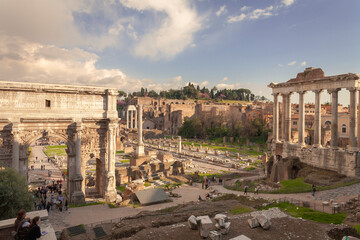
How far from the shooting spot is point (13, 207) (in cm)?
932

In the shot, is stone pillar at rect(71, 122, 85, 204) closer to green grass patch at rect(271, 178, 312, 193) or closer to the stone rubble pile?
the stone rubble pile

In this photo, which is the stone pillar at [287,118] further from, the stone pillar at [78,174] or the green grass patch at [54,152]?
the green grass patch at [54,152]

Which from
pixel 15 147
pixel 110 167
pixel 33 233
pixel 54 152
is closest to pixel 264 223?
pixel 33 233

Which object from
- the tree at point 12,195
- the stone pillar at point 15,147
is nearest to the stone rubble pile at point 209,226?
the tree at point 12,195

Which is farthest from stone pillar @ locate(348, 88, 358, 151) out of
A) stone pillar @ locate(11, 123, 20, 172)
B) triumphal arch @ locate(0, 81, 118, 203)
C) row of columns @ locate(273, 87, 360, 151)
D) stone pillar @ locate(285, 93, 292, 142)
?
stone pillar @ locate(11, 123, 20, 172)

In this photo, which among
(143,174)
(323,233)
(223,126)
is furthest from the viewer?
(223,126)

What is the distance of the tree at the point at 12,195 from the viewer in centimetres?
909

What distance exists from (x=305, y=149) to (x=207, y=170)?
10738 mm

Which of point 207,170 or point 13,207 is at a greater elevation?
point 13,207

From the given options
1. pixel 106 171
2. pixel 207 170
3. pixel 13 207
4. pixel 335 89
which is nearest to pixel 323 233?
pixel 13 207

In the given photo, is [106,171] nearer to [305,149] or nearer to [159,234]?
[159,234]

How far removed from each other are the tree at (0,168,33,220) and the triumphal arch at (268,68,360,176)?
61.7 feet

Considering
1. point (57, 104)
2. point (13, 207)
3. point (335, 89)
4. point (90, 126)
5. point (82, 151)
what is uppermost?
point (335, 89)

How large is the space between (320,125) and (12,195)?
2030 centimetres
